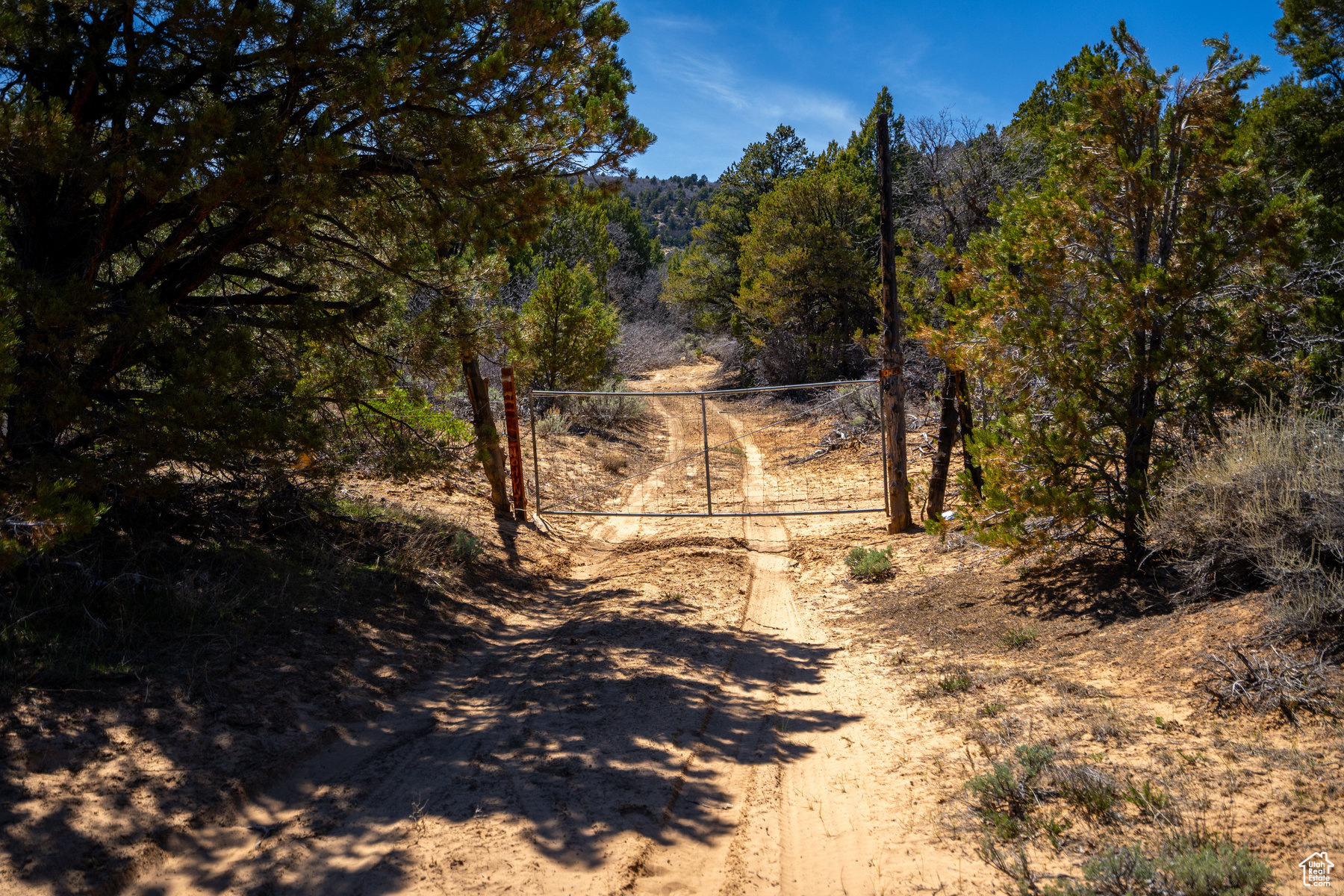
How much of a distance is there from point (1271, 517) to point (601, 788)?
420 centimetres

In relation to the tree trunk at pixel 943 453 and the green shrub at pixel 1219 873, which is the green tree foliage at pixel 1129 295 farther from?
the green shrub at pixel 1219 873

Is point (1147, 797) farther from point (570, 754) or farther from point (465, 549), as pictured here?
point (465, 549)

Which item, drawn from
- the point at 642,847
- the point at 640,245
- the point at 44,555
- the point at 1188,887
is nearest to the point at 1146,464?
the point at 1188,887

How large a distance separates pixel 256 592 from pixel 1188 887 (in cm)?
593

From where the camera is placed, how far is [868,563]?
8.49 m

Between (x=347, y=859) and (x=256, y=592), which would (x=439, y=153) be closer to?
(x=256, y=592)

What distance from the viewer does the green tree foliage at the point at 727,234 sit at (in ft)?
111

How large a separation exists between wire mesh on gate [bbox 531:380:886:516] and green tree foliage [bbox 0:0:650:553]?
4052 millimetres

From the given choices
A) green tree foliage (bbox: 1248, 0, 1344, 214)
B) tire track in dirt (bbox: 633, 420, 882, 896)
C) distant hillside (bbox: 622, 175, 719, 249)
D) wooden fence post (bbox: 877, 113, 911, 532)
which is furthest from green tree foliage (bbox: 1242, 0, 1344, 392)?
distant hillside (bbox: 622, 175, 719, 249)

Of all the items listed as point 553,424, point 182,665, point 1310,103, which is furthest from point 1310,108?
point 182,665

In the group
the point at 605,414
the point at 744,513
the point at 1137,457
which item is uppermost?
the point at 605,414

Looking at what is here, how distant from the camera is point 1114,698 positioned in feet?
14.5

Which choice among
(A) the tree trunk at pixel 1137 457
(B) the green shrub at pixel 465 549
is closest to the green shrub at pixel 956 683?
(A) the tree trunk at pixel 1137 457

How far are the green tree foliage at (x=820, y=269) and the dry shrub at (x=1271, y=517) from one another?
18.4 metres
